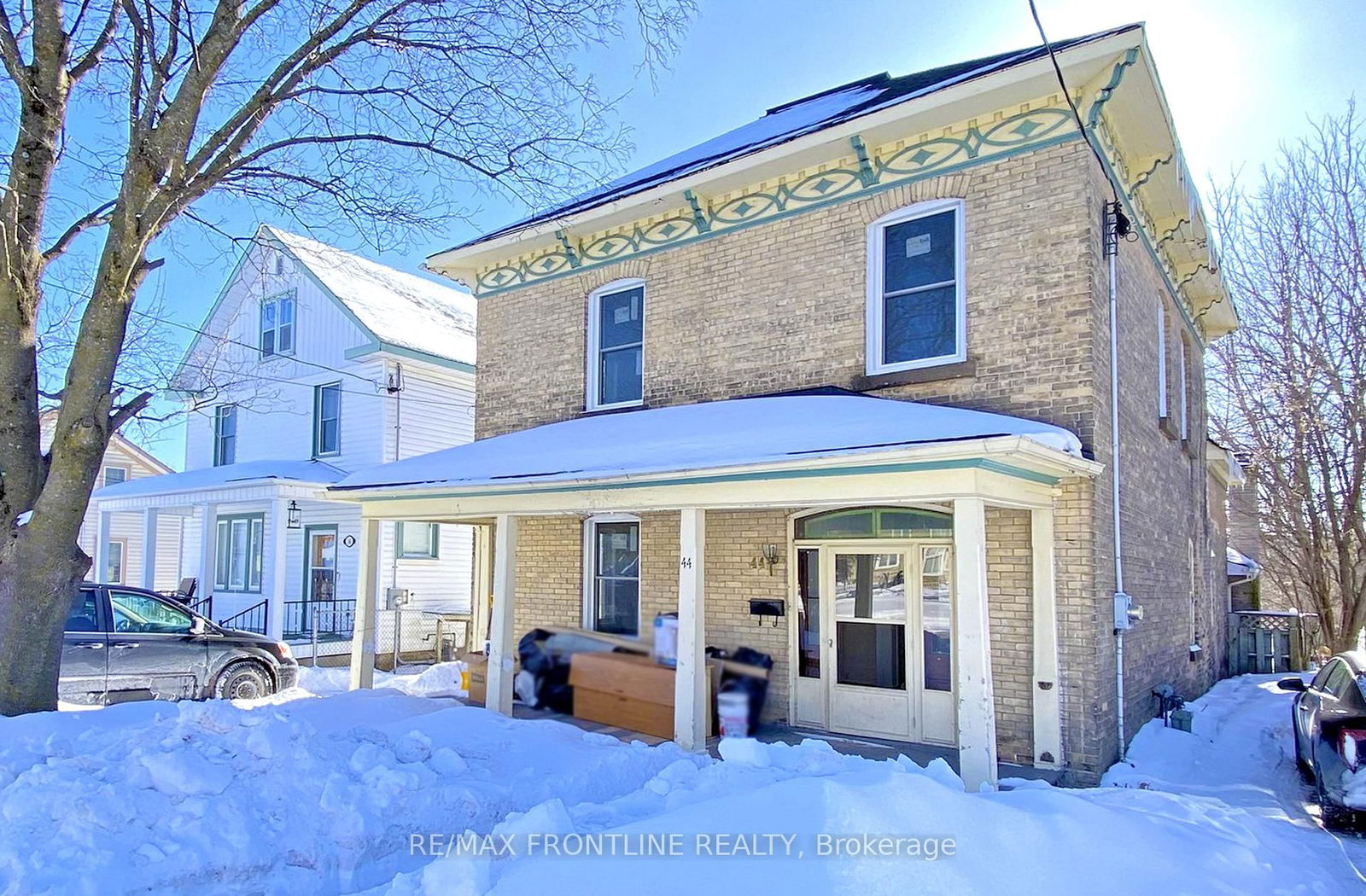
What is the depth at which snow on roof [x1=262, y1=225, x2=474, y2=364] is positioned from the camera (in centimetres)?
1795

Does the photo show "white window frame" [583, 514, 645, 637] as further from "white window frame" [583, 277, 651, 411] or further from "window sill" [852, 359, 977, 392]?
"window sill" [852, 359, 977, 392]

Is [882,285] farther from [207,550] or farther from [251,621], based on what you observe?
[207,550]

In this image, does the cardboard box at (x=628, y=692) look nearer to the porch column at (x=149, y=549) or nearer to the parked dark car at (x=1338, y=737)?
the parked dark car at (x=1338, y=737)

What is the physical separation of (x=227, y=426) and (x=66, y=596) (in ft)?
51.5

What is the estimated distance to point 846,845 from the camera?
4.05 m

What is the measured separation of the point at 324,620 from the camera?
57.4 ft

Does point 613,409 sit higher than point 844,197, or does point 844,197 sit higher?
point 844,197

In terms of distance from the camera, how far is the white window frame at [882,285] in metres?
8.55

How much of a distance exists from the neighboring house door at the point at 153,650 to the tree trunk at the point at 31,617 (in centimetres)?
373

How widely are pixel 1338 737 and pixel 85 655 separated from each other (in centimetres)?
1156

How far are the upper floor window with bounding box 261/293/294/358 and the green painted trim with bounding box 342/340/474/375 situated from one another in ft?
7.59

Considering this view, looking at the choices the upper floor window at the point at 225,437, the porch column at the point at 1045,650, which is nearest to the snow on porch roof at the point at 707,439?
the porch column at the point at 1045,650

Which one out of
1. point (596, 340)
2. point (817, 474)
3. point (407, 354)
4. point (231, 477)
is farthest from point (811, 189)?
point (231, 477)

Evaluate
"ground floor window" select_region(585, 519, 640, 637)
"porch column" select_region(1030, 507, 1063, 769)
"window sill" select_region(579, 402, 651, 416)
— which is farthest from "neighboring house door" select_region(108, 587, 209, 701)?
"porch column" select_region(1030, 507, 1063, 769)
